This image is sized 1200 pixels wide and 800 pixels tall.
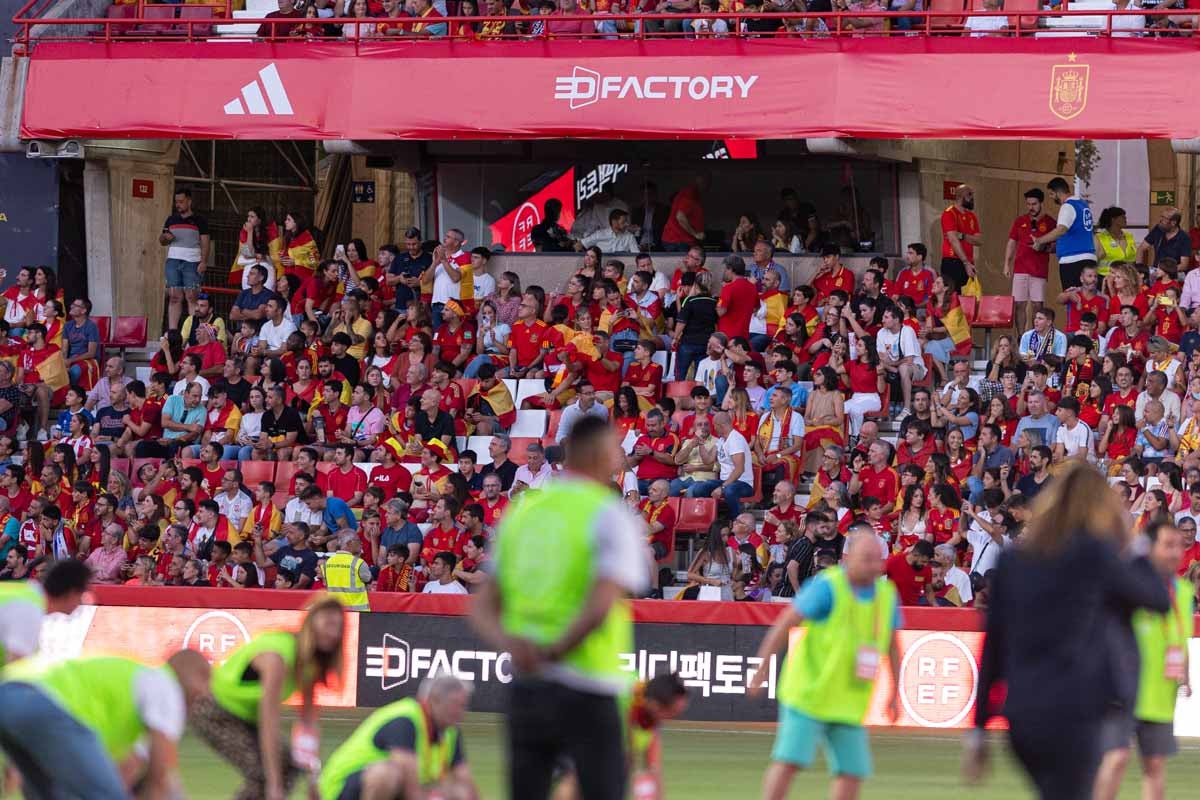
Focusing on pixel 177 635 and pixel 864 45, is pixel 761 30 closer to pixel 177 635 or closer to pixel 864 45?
pixel 864 45

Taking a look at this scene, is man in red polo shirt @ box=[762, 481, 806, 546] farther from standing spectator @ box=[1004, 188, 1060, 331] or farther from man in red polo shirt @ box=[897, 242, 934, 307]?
standing spectator @ box=[1004, 188, 1060, 331]

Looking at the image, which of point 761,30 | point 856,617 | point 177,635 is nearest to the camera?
point 856,617

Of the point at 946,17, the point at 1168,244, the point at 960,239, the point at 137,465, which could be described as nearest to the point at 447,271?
the point at 137,465

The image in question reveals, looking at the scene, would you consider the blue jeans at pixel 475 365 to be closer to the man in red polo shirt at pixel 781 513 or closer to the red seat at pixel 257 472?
the red seat at pixel 257 472

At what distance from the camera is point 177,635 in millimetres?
19891

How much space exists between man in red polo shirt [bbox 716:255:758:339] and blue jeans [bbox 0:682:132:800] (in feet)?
57.5

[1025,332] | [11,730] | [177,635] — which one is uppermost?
[1025,332]

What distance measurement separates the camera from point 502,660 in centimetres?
1906

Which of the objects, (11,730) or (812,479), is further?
(812,479)

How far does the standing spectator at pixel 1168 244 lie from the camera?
24.0 metres

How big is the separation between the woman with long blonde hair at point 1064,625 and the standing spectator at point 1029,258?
18.1 meters

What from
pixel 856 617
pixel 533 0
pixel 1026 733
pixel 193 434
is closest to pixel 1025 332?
pixel 533 0

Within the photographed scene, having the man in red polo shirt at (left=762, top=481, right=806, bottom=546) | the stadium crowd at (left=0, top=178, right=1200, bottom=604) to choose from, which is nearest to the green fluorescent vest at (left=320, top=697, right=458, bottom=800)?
the stadium crowd at (left=0, top=178, right=1200, bottom=604)

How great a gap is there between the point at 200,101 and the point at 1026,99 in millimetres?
10589
